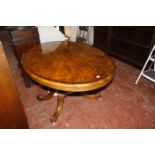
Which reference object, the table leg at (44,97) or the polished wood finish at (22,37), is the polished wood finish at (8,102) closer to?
the table leg at (44,97)

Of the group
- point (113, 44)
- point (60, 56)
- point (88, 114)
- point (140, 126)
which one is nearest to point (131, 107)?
point (140, 126)

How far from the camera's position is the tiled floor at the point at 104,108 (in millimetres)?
1637

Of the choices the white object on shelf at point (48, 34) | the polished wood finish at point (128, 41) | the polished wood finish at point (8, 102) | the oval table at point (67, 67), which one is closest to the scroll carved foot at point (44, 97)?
the oval table at point (67, 67)

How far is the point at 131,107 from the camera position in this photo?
1872mm

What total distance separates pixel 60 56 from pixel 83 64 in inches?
11.6

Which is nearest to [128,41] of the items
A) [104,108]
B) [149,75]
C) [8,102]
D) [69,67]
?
[149,75]

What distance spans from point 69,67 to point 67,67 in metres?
0.02

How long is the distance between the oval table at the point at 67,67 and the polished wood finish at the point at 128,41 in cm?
127

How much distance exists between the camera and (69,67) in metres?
1.36

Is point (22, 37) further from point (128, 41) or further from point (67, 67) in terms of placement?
point (128, 41)

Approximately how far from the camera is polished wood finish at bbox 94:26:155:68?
2.47 metres

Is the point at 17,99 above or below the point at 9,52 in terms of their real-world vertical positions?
above

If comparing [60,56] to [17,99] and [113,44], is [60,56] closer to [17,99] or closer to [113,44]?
[17,99]

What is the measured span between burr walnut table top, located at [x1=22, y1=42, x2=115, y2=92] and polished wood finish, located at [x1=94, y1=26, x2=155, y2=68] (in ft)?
4.19
